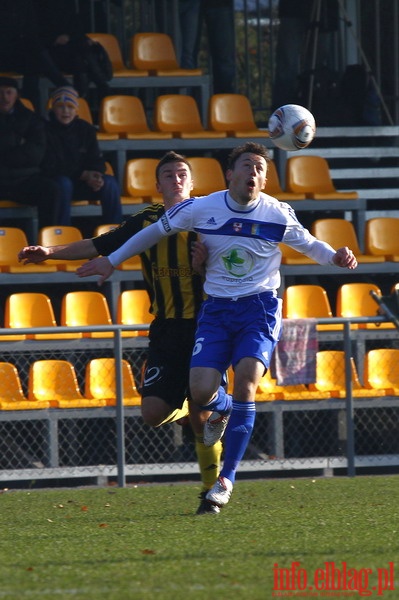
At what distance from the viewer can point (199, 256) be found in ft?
24.2

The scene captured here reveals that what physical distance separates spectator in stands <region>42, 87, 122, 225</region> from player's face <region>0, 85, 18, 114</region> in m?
0.48

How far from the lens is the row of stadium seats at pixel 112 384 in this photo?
10.7 meters

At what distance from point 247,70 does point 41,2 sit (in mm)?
3219

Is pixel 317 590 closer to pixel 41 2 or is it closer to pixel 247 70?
pixel 41 2

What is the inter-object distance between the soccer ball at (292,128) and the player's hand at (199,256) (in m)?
1.47

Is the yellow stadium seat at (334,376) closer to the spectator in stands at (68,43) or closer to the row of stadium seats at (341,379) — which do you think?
the row of stadium seats at (341,379)

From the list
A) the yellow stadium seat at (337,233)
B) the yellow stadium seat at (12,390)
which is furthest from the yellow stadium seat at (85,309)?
the yellow stadium seat at (337,233)

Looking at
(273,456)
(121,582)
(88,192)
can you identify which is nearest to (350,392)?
(273,456)

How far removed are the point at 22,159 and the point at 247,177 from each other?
601 cm

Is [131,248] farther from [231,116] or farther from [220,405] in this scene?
[231,116]

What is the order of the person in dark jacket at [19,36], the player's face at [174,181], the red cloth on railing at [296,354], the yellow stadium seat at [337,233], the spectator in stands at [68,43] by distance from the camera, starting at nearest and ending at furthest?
1. the player's face at [174,181]
2. the red cloth on railing at [296,354]
3. the yellow stadium seat at [337,233]
4. the person in dark jacket at [19,36]
5. the spectator in stands at [68,43]

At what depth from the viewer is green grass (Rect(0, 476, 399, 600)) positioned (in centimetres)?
511

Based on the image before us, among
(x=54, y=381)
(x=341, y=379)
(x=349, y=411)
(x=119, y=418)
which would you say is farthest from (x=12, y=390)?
(x=341, y=379)

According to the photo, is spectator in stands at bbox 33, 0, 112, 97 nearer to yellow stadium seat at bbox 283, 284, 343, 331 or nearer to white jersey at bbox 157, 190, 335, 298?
yellow stadium seat at bbox 283, 284, 343, 331
